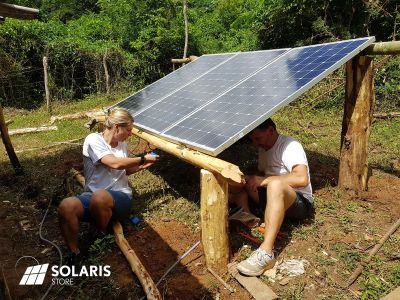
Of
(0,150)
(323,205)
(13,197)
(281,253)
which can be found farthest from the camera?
(0,150)

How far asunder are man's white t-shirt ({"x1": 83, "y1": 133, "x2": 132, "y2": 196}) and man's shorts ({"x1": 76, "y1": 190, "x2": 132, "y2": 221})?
0.31 ft

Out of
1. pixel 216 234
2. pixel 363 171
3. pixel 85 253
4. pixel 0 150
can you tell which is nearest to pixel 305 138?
pixel 363 171

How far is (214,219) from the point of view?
354cm

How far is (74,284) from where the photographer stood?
3.56m

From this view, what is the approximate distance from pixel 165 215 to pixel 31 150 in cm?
492

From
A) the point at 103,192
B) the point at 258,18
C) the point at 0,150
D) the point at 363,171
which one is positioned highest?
the point at 258,18

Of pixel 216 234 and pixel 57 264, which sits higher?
pixel 216 234

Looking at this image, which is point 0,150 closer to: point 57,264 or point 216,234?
point 57,264

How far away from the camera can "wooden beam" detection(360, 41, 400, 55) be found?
13.4 feet

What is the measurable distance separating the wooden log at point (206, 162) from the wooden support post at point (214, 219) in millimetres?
100

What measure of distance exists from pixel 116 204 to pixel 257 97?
6.66 feet

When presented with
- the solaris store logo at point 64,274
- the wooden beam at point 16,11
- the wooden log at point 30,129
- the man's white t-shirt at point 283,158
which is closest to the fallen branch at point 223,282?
the solaris store logo at point 64,274

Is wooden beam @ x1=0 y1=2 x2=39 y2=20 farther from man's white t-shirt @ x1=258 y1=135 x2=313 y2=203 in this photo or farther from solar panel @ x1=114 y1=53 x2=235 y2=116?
man's white t-shirt @ x1=258 y1=135 x2=313 y2=203

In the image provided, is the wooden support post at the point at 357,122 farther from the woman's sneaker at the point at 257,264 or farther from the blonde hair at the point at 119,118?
the blonde hair at the point at 119,118
